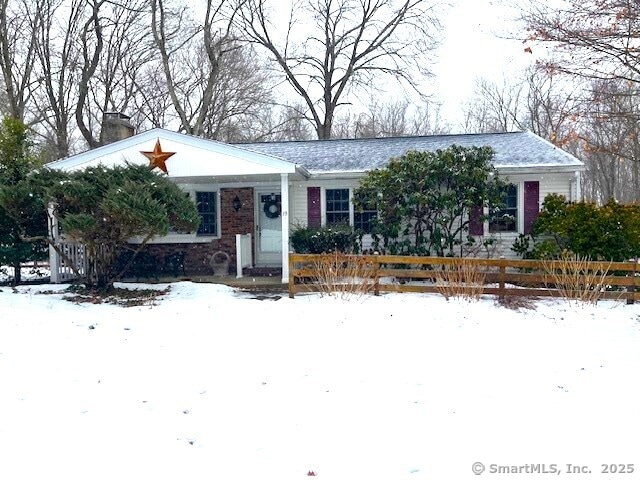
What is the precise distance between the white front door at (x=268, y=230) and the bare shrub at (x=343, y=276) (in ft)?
13.5

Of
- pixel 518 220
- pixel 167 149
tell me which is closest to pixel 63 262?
pixel 167 149

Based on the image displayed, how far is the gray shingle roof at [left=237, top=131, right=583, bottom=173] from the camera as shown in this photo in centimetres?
1178

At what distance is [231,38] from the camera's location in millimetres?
25219

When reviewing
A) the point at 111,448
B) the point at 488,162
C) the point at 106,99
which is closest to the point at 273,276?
the point at 488,162

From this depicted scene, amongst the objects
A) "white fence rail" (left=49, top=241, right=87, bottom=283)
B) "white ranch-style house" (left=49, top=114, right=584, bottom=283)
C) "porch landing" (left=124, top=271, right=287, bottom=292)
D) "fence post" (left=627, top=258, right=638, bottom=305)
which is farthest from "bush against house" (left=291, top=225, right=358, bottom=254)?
"fence post" (left=627, top=258, right=638, bottom=305)

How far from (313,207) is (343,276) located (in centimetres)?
422

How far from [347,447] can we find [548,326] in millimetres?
4626

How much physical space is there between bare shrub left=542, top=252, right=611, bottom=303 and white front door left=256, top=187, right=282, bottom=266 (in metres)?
6.81

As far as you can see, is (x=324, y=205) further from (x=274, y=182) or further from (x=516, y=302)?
(x=516, y=302)

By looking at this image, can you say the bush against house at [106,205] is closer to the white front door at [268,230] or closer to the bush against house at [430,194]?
the white front door at [268,230]

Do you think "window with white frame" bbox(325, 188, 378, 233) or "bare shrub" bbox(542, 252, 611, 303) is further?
"window with white frame" bbox(325, 188, 378, 233)

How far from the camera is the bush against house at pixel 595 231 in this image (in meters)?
9.80

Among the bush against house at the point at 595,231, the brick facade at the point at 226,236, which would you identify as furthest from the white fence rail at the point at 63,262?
the bush against house at the point at 595,231

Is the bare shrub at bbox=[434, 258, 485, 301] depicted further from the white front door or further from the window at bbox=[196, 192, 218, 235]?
the window at bbox=[196, 192, 218, 235]
